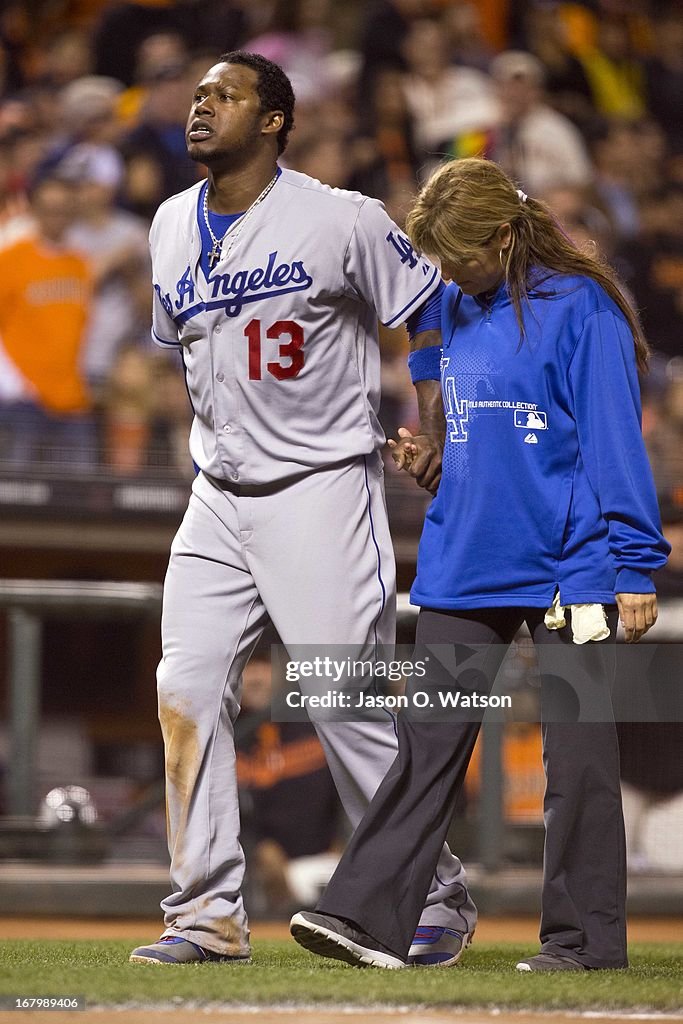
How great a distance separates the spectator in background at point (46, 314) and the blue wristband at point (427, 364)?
4.20m

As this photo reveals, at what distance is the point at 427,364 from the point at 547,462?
15.0 inches

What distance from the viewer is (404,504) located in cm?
671

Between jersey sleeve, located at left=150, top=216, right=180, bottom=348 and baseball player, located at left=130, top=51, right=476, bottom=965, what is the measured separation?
7 centimetres

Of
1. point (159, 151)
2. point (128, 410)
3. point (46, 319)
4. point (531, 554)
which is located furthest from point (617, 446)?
point (159, 151)

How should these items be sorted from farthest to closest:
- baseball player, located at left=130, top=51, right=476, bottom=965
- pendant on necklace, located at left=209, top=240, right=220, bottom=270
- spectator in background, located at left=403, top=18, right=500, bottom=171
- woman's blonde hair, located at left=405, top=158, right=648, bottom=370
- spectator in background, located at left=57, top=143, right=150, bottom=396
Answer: spectator in background, located at left=403, top=18, right=500, bottom=171
spectator in background, located at left=57, top=143, right=150, bottom=396
pendant on necklace, located at left=209, top=240, right=220, bottom=270
baseball player, located at left=130, top=51, right=476, bottom=965
woman's blonde hair, located at left=405, top=158, right=648, bottom=370

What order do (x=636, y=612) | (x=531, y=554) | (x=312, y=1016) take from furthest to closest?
(x=531, y=554) → (x=636, y=612) → (x=312, y=1016)

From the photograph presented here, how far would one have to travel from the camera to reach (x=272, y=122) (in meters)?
3.11

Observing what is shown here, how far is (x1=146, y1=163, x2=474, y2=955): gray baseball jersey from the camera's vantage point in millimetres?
2883

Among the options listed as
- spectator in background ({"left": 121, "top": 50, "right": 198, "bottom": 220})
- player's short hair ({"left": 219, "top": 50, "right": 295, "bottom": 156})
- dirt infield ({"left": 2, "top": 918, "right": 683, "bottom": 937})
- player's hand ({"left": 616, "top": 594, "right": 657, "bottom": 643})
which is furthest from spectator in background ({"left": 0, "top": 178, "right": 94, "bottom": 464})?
player's hand ({"left": 616, "top": 594, "right": 657, "bottom": 643})

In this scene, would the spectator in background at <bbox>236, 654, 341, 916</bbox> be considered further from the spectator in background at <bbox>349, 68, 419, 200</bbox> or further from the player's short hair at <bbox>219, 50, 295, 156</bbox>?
the spectator in background at <bbox>349, 68, 419, 200</bbox>

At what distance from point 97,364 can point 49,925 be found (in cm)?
323

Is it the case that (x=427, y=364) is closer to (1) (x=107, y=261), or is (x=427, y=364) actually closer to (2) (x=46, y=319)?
(2) (x=46, y=319)

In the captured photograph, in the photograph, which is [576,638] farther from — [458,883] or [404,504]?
[404,504]

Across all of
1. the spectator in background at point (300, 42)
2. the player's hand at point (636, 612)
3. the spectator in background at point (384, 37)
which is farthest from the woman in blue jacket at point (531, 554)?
the spectator in background at point (384, 37)
